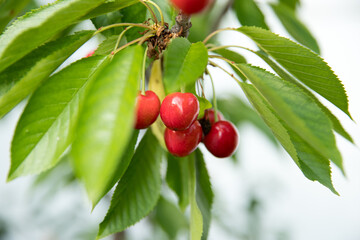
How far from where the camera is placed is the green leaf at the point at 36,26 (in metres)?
0.41

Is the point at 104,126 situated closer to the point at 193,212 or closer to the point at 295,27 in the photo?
the point at 193,212

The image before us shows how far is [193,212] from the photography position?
0.67 m

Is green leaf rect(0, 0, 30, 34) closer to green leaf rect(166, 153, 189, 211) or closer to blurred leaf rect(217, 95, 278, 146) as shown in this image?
green leaf rect(166, 153, 189, 211)

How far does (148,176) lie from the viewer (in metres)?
0.73

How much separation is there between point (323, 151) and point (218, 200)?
1589 mm

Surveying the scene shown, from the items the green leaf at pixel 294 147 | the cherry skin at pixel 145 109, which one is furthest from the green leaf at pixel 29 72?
the green leaf at pixel 294 147

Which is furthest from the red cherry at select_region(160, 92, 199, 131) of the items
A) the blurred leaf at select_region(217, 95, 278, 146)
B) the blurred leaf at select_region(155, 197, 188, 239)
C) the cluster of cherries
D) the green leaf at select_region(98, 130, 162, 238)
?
the blurred leaf at select_region(155, 197, 188, 239)

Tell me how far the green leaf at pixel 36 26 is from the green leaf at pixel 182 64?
117 mm

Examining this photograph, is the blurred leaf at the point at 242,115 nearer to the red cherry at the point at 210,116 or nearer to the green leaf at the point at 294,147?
the red cherry at the point at 210,116

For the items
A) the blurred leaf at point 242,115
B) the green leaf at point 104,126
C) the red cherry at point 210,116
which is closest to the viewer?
the green leaf at point 104,126

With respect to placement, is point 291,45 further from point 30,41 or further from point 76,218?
point 76,218

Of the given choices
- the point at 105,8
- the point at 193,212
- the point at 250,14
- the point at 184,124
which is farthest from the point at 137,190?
the point at 250,14

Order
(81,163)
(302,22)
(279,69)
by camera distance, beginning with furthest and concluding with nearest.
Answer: (302,22) < (279,69) < (81,163)

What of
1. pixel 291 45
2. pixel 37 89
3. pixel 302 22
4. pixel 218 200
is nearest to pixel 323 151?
pixel 291 45
